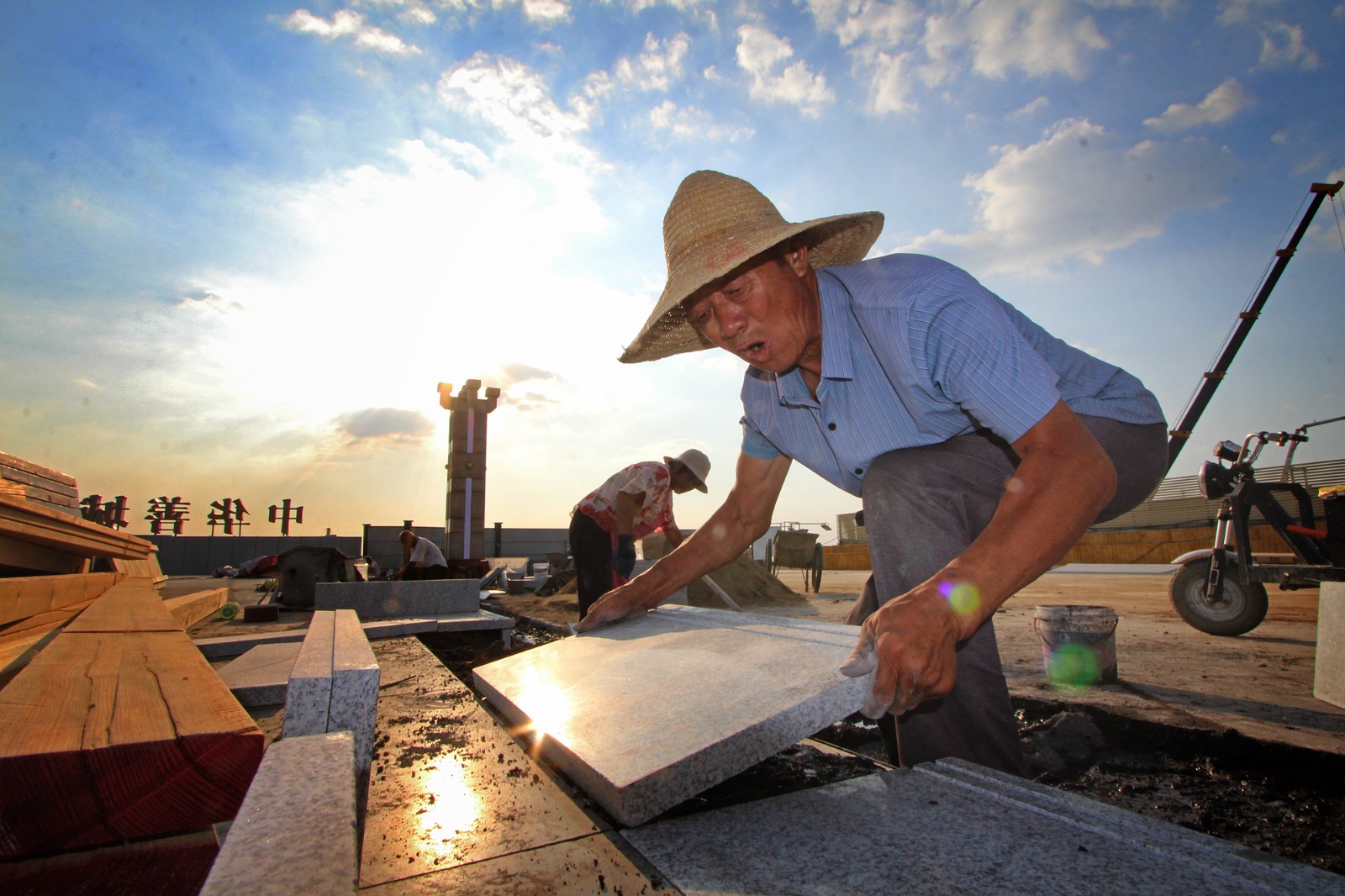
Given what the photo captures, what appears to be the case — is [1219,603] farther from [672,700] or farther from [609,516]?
[672,700]

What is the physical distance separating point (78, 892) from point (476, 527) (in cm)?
1195

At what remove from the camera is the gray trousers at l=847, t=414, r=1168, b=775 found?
1554mm

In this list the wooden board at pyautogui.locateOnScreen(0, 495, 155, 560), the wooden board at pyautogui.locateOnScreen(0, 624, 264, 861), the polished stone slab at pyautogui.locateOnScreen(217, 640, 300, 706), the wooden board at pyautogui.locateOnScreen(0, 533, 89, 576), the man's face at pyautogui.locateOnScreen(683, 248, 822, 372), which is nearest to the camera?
the wooden board at pyautogui.locateOnScreen(0, 624, 264, 861)

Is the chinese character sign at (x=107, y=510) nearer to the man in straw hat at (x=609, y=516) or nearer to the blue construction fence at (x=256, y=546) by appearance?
the blue construction fence at (x=256, y=546)

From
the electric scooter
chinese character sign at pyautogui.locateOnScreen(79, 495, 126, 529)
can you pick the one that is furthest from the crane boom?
chinese character sign at pyautogui.locateOnScreen(79, 495, 126, 529)

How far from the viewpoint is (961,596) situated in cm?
126

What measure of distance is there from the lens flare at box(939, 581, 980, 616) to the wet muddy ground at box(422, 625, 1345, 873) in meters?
0.60

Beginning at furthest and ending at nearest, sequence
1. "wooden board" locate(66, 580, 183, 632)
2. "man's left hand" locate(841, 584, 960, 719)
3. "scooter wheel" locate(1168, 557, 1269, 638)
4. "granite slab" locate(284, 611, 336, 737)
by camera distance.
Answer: "scooter wheel" locate(1168, 557, 1269, 638)
"wooden board" locate(66, 580, 183, 632)
"granite slab" locate(284, 611, 336, 737)
"man's left hand" locate(841, 584, 960, 719)

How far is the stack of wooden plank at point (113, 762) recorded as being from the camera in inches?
33.4

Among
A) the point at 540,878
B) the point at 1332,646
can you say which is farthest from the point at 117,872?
the point at 1332,646

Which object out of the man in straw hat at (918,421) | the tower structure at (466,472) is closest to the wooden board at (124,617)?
the man in straw hat at (918,421)

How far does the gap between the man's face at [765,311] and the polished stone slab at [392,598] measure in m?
3.87

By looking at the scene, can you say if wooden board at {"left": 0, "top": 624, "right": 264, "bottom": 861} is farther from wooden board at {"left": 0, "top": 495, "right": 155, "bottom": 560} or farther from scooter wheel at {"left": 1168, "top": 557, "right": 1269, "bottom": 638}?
scooter wheel at {"left": 1168, "top": 557, "right": 1269, "bottom": 638}

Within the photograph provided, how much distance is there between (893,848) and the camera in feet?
3.28
